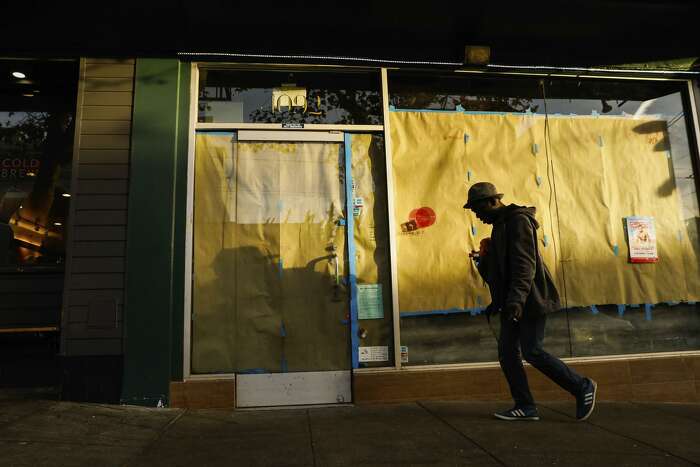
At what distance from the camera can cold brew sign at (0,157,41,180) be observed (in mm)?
5520

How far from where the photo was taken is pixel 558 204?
17.4 feet

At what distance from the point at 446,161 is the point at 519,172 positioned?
2.57 feet

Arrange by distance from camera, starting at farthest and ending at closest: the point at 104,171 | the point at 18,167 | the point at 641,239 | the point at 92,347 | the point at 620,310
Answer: the point at 18,167 < the point at 641,239 < the point at 620,310 < the point at 104,171 < the point at 92,347

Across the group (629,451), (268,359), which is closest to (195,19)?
(268,359)

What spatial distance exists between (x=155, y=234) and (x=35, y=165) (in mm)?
2024

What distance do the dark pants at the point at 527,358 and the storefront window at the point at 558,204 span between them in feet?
3.42

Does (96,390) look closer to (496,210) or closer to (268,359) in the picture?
(268,359)

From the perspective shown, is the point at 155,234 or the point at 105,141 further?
the point at 105,141

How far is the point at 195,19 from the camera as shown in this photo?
4.88 meters

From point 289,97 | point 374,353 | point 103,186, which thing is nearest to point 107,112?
point 103,186

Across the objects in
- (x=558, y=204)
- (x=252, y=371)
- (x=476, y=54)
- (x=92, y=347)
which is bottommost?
(x=252, y=371)

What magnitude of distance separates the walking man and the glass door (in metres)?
1.51

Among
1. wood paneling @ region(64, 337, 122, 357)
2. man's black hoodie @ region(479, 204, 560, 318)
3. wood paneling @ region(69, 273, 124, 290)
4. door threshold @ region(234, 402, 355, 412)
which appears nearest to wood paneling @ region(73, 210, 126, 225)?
wood paneling @ region(69, 273, 124, 290)

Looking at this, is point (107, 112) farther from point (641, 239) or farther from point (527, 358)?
point (641, 239)
